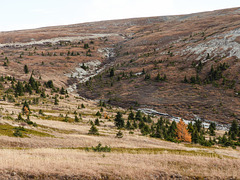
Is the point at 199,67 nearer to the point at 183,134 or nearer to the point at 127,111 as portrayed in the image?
the point at 127,111

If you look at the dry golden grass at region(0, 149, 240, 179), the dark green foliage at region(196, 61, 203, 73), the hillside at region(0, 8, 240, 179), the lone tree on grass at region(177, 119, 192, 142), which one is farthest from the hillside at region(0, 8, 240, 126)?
the dry golden grass at region(0, 149, 240, 179)

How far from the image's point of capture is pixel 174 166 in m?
13.6

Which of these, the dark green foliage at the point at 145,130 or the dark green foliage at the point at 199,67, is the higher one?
the dark green foliage at the point at 199,67

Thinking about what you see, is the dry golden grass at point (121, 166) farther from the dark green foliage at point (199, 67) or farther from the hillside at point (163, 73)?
the dark green foliage at point (199, 67)

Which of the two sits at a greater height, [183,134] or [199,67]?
[199,67]

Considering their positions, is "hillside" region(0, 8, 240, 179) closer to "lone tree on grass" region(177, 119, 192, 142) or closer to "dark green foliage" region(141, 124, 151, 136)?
"lone tree on grass" region(177, 119, 192, 142)

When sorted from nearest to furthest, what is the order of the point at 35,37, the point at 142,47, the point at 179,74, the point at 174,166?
the point at 174,166 → the point at 179,74 → the point at 142,47 → the point at 35,37

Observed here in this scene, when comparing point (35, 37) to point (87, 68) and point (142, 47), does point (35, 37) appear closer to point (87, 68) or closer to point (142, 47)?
point (87, 68)

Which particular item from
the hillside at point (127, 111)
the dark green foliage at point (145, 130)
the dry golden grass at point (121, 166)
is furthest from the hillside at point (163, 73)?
the dry golden grass at point (121, 166)

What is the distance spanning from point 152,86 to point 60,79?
49.2 m

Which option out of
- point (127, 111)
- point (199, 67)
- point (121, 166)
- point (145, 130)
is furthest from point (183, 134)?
point (199, 67)

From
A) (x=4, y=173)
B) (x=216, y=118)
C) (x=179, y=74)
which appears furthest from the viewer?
(x=179, y=74)

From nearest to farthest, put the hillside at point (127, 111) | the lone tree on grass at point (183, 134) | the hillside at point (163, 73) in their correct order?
the hillside at point (127, 111), the lone tree on grass at point (183, 134), the hillside at point (163, 73)

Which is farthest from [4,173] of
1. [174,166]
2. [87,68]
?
[87,68]
